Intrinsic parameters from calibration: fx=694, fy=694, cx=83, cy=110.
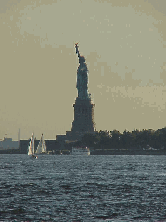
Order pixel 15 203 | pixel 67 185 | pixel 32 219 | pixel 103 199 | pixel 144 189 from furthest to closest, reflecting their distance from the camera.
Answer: pixel 67 185
pixel 144 189
pixel 103 199
pixel 15 203
pixel 32 219

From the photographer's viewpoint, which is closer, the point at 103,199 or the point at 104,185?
the point at 103,199

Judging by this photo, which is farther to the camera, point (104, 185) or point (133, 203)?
point (104, 185)

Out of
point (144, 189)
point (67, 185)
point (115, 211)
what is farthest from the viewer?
point (67, 185)

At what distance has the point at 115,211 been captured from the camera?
2029 inches

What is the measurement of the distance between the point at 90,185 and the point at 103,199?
1766cm

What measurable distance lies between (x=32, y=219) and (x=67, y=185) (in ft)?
102

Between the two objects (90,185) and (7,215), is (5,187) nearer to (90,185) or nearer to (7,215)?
(90,185)

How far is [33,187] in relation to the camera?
7506 centimetres

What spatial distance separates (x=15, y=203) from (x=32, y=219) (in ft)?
32.2

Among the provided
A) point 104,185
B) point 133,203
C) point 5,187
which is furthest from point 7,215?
point 104,185

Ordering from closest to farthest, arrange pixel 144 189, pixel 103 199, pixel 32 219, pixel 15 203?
pixel 32 219
pixel 15 203
pixel 103 199
pixel 144 189

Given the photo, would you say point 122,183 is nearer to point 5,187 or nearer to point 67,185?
point 67,185

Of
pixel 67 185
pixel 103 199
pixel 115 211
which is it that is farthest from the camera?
pixel 67 185

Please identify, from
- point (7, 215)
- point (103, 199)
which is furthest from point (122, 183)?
point (7, 215)
